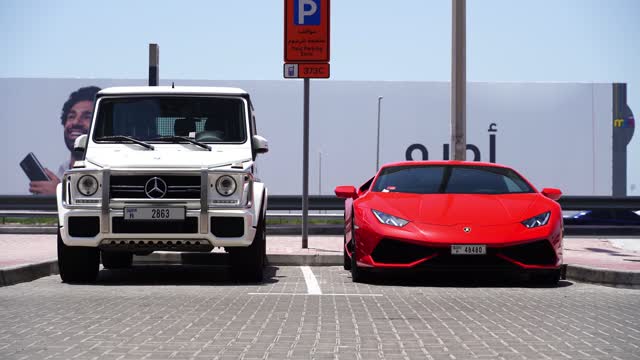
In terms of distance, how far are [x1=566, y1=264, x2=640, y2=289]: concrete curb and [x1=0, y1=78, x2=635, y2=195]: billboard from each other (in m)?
13.8

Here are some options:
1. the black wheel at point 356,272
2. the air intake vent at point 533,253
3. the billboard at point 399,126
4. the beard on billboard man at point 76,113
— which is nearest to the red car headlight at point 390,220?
the black wheel at point 356,272

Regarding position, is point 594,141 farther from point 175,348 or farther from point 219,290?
point 175,348

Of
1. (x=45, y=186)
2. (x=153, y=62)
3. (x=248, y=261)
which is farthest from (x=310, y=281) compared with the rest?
(x=45, y=186)

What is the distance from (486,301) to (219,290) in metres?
2.42

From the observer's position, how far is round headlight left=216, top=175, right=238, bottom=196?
907cm

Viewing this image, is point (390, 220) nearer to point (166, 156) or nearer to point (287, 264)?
point (166, 156)

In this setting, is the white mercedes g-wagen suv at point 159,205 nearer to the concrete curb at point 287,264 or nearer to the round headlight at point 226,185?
the round headlight at point 226,185

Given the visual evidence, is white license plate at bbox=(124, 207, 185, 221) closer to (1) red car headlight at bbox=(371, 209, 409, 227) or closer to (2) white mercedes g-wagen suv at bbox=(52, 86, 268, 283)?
(2) white mercedes g-wagen suv at bbox=(52, 86, 268, 283)

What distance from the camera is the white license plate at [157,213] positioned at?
8.94 m

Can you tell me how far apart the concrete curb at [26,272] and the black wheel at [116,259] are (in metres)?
0.81

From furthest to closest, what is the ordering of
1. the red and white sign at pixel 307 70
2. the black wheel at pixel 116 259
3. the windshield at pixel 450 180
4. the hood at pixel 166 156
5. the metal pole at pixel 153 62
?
the metal pole at pixel 153 62, the red and white sign at pixel 307 70, the black wheel at pixel 116 259, the windshield at pixel 450 180, the hood at pixel 166 156

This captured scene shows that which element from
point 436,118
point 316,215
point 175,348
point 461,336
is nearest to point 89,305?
point 175,348

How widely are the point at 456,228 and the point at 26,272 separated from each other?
14.0ft

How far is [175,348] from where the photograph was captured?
5.11m
